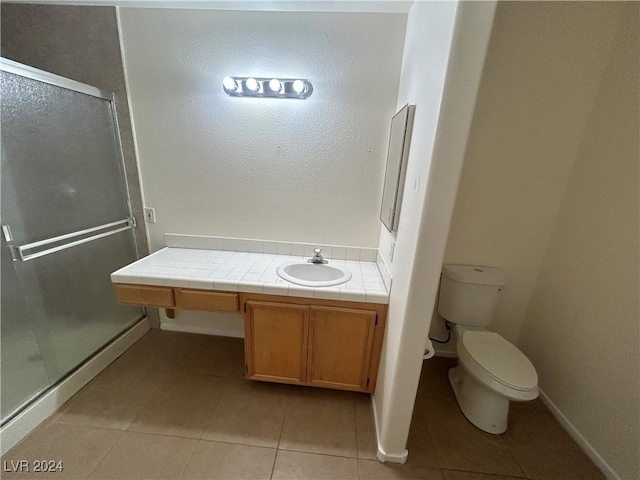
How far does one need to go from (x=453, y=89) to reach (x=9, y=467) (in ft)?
7.93

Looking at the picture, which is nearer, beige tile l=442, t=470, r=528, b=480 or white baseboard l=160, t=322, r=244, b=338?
beige tile l=442, t=470, r=528, b=480

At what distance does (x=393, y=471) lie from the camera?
123 centimetres

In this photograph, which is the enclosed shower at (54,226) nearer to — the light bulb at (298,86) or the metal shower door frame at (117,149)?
the metal shower door frame at (117,149)

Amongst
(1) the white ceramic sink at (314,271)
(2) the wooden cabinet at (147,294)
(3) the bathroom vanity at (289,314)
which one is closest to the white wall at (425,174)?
(3) the bathroom vanity at (289,314)

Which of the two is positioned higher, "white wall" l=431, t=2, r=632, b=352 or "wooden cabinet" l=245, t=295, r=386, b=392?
"white wall" l=431, t=2, r=632, b=352

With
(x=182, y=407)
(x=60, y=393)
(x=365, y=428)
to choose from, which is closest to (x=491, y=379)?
(x=365, y=428)

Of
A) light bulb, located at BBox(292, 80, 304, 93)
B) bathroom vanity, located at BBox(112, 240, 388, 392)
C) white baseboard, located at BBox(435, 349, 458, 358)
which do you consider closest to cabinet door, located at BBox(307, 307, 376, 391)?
bathroom vanity, located at BBox(112, 240, 388, 392)

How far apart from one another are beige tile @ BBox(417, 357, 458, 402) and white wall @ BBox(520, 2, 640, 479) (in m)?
0.59

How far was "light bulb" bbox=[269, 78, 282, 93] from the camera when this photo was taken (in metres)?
1.51

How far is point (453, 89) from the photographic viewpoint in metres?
0.81

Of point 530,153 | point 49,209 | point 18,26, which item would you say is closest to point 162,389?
point 49,209

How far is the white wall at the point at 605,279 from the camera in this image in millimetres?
1184

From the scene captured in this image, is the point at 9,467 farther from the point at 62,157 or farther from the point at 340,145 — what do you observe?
the point at 340,145

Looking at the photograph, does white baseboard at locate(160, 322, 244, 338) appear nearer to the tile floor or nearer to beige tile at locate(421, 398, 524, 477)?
the tile floor
